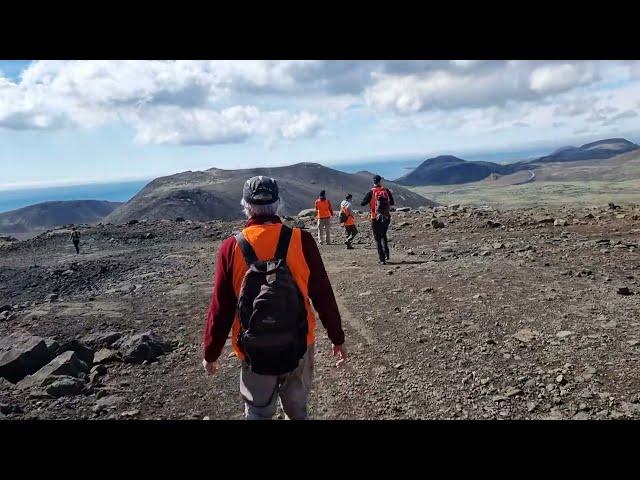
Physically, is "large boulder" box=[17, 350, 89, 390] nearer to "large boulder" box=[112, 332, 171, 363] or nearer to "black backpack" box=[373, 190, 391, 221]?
"large boulder" box=[112, 332, 171, 363]

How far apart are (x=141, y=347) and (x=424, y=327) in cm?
442

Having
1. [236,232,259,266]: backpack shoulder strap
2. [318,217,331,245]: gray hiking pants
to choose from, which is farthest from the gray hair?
[318,217,331,245]: gray hiking pants

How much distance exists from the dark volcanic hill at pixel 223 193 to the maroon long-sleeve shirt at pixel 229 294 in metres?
24.6

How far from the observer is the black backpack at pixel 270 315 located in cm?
305

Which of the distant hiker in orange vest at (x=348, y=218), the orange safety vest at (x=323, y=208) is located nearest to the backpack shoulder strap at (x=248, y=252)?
the distant hiker in orange vest at (x=348, y=218)

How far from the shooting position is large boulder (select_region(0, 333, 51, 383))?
255 inches

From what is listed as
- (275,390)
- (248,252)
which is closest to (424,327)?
(275,390)

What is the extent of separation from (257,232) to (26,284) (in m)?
13.9

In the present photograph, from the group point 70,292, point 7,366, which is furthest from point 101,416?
point 70,292

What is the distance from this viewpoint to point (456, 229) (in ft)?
55.6

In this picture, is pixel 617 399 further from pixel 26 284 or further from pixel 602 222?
pixel 26 284

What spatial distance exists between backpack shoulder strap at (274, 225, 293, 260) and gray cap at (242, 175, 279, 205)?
0.25m

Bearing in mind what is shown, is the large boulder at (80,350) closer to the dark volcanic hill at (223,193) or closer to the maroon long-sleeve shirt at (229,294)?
the maroon long-sleeve shirt at (229,294)

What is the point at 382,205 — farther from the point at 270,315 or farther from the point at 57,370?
the point at 270,315
